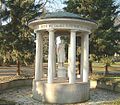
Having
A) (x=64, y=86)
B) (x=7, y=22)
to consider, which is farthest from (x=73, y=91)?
(x=7, y=22)

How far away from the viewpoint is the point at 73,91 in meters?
17.5

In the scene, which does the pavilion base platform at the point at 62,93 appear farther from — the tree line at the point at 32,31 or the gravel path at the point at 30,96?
the tree line at the point at 32,31

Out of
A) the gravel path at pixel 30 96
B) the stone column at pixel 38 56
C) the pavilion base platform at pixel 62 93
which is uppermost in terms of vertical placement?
the stone column at pixel 38 56

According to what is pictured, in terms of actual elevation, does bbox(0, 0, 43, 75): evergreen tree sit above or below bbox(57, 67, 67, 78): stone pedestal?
above

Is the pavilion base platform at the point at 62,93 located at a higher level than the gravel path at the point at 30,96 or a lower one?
higher

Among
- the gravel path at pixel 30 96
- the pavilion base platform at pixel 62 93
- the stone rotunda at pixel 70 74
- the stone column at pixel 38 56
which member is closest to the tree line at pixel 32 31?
the gravel path at pixel 30 96

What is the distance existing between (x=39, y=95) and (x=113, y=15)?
1618 cm

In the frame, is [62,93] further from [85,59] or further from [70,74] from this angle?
[85,59]

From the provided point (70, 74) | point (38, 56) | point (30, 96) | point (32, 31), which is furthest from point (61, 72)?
point (32, 31)

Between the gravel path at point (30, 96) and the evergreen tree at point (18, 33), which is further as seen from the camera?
the evergreen tree at point (18, 33)

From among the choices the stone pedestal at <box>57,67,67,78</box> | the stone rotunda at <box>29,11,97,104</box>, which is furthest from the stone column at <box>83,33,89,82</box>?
the stone pedestal at <box>57,67,67,78</box>

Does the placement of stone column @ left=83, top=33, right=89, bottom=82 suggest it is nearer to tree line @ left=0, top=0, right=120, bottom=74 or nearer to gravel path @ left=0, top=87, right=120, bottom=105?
gravel path @ left=0, top=87, right=120, bottom=105

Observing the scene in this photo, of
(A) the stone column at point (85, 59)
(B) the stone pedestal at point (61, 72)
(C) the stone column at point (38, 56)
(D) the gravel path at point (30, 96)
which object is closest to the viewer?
(D) the gravel path at point (30, 96)

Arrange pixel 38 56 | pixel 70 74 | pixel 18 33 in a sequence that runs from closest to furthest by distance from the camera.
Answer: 1. pixel 70 74
2. pixel 38 56
3. pixel 18 33
